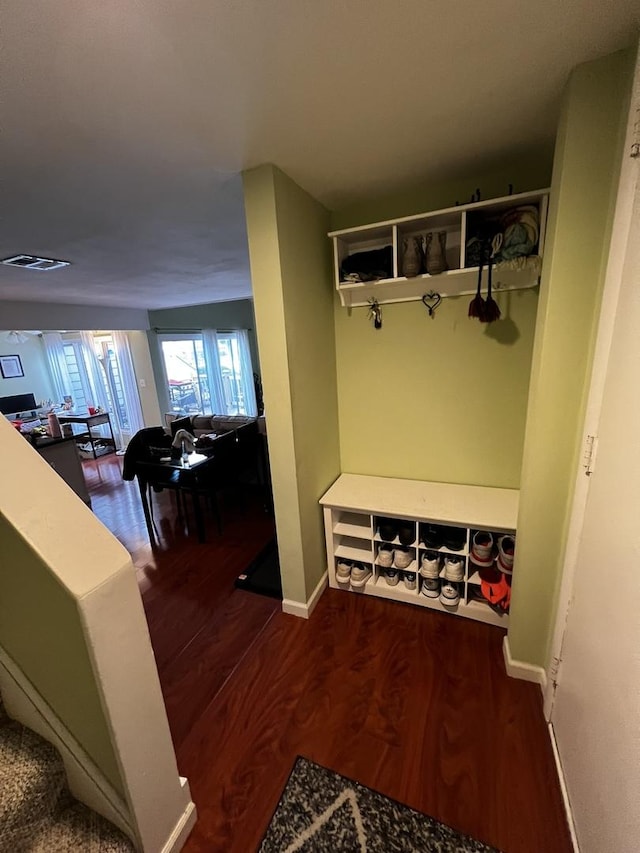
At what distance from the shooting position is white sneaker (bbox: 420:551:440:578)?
1.90m

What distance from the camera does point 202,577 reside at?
2438mm

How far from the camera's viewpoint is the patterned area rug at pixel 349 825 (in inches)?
42.0

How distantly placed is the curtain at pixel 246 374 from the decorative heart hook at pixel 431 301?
4.07 meters

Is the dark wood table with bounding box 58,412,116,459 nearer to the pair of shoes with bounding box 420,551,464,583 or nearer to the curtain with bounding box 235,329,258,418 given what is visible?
the curtain with bounding box 235,329,258,418

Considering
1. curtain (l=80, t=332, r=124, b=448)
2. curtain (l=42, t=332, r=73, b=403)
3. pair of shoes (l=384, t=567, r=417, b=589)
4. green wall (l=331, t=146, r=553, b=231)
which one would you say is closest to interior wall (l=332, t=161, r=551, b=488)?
green wall (l=331, t=146, r=553, b=231)

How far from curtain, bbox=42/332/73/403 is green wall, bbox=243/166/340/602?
7.15m

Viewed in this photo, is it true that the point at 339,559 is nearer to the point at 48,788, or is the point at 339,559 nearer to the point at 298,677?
the point at 298,677

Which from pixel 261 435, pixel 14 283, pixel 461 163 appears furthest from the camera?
pixel 261 435

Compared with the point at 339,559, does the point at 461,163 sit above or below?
above

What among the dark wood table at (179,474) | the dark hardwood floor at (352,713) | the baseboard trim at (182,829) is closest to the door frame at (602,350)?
the dark hardwood floor at (352,713)

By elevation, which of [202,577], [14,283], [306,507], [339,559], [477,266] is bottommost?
[202,577]

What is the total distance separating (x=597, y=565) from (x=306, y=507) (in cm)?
127

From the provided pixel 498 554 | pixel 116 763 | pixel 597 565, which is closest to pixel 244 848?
pixel 116 763

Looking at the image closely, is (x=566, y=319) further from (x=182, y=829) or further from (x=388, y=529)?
(x=182, y=829)
